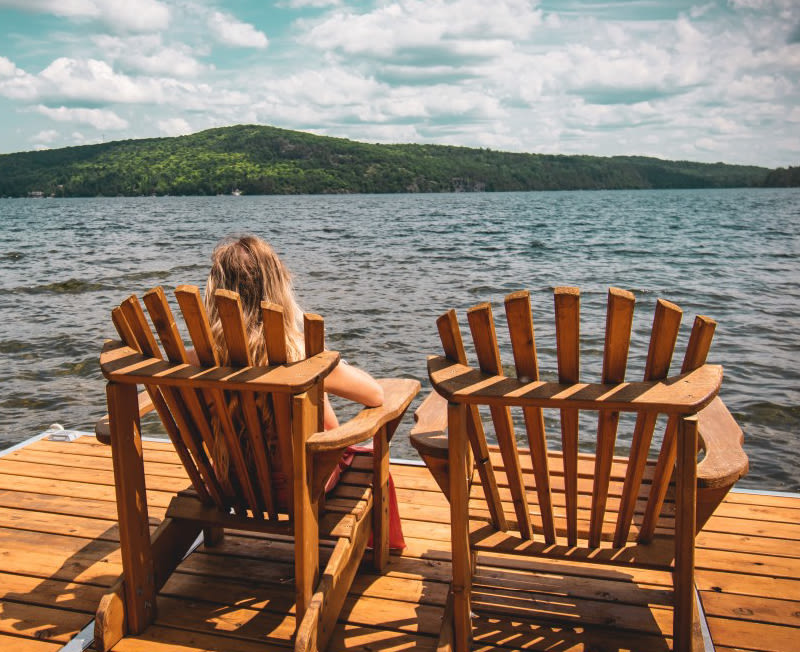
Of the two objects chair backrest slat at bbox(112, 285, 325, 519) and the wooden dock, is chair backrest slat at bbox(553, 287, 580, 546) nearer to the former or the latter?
the wooden dock

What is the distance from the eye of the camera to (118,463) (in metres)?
2.58

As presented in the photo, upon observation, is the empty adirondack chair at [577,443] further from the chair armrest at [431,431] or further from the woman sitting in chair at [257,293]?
the woman sitting in chair at [257,293]

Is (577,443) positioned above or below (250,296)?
below

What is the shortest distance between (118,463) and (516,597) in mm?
1681

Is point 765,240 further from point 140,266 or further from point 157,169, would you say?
point 157,169

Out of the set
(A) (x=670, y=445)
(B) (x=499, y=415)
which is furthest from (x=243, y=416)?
(A) (x=670, y=445)

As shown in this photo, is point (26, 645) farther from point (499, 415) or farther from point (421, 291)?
point (421, 291)

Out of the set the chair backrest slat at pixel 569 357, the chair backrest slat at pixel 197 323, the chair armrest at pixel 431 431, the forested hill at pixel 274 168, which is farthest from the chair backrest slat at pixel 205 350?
the forested hill at pixel 274 168

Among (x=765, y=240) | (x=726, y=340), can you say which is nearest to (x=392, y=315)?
(x=726, y=340)

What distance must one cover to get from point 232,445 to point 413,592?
1.05m

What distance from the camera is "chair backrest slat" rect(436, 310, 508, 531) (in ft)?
7.58

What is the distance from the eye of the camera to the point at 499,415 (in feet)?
7.67

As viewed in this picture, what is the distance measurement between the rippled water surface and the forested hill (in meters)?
75.8

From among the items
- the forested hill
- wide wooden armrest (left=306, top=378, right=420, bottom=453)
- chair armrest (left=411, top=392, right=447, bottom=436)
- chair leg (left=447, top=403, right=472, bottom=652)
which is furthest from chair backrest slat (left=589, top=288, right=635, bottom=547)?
the forested hill
